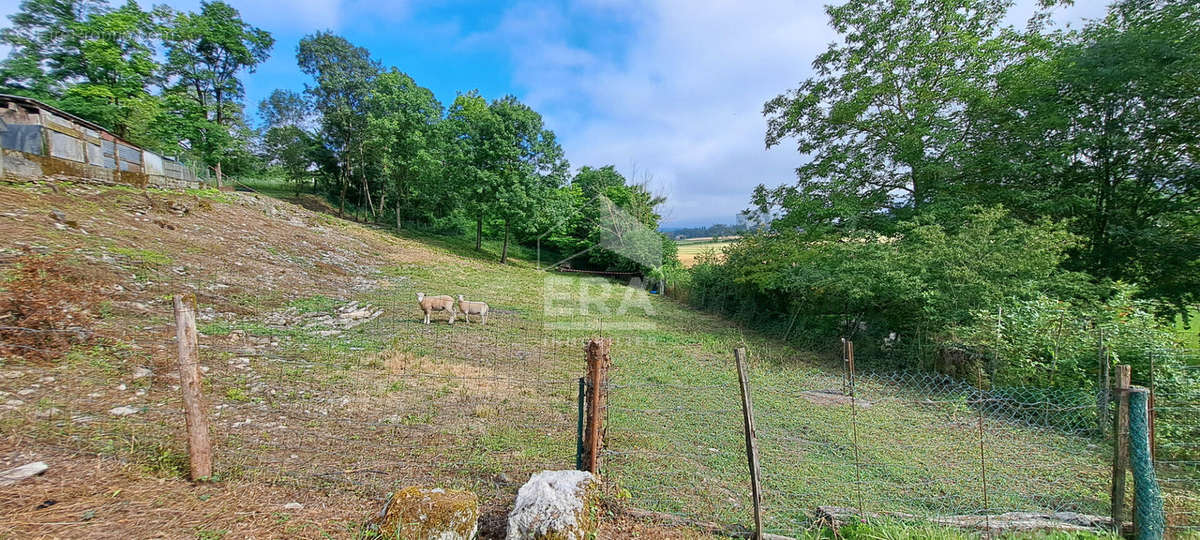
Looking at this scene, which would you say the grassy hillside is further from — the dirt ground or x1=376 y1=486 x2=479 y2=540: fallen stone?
x1=376 y1=486 x2=479 y2=540: fallen stone

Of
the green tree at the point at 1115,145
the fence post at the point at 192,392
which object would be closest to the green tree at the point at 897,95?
the green tree at the point at 1115,145

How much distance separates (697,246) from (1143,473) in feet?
66.3

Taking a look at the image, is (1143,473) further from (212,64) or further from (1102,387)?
(212,64)

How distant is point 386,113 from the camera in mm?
23969

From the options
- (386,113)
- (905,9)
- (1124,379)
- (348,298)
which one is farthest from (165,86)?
(1124,379)

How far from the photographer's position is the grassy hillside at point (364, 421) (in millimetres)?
2744

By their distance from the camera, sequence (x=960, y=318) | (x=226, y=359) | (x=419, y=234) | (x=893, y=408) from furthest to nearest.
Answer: (x=419, y=234)
(x=960, y=318)
(x=893, y=408)
(x=226, y=359)

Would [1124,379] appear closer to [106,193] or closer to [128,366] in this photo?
[128,366]

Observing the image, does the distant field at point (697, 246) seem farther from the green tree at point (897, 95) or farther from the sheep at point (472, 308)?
the sheep at point (472, 308)

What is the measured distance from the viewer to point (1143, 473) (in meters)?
2.56

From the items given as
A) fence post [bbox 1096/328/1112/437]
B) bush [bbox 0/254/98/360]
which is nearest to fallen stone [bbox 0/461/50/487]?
bush [bbox 0/254/98/360]

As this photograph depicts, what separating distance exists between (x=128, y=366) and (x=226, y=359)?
0.75m

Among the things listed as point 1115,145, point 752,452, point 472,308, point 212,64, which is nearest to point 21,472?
point 752,452

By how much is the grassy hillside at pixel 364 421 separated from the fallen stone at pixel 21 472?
0.07 m
